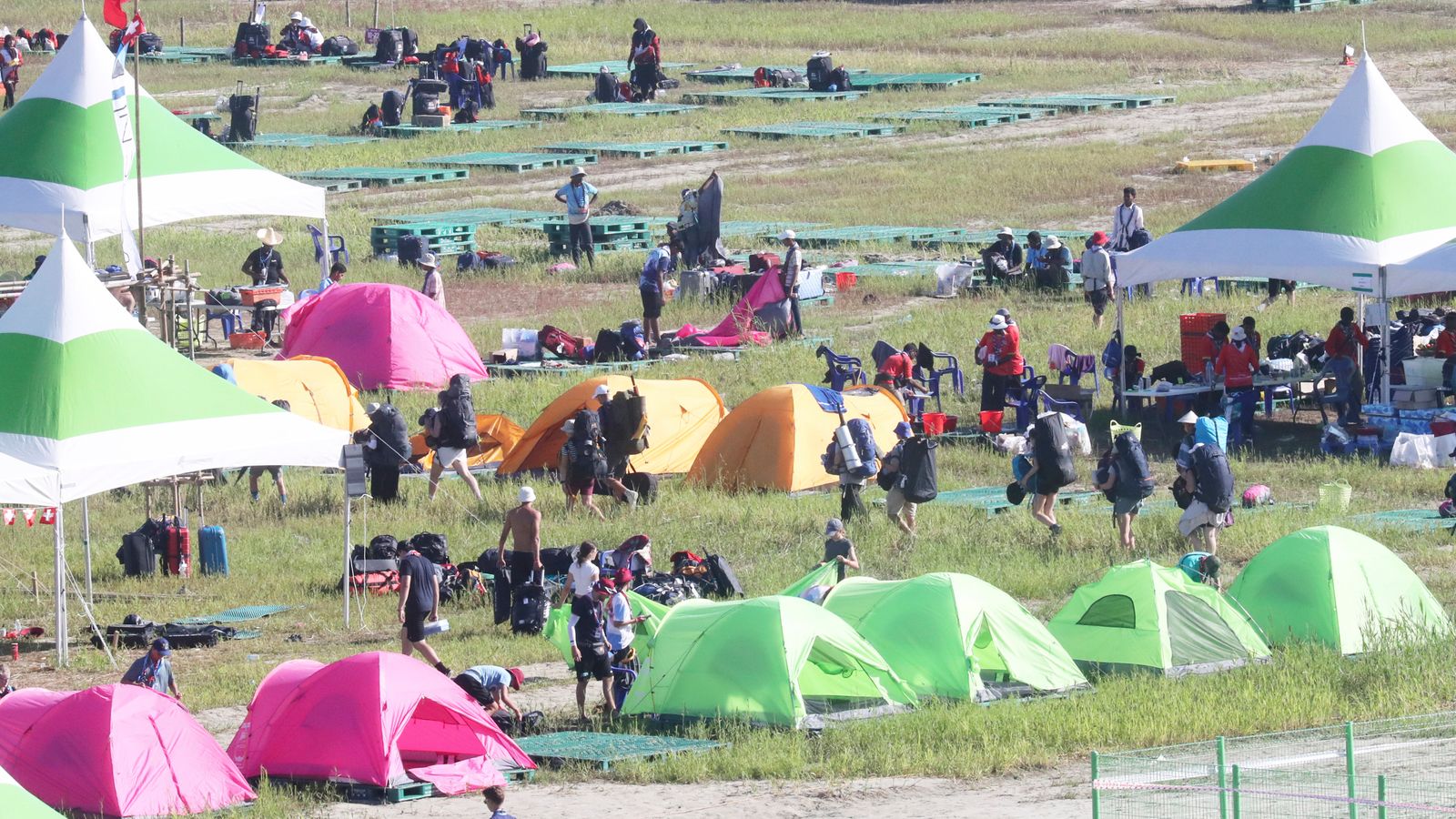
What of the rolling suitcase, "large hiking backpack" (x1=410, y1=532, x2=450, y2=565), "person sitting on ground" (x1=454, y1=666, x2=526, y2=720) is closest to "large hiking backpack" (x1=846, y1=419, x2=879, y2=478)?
"large hiking backpack" (x1=410, y1=532, x2=450, y2=565)

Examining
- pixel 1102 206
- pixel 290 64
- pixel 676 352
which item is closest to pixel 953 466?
pixel 676 352

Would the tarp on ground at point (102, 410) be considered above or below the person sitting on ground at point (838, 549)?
above

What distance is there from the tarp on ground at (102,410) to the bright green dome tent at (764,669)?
4127 millimetres

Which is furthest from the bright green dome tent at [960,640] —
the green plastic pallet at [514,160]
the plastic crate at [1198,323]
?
the green plastic pallet at [514,160]

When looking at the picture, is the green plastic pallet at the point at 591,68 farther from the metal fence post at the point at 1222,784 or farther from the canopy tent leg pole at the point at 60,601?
the metal fence post at the point at 1222,784

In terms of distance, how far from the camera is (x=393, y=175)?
147 feet

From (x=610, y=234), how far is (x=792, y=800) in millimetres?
24234

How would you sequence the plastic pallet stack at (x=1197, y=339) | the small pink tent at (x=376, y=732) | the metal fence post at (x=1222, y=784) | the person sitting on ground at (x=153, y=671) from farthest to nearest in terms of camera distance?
1. the plastic pallet stack at (x=1197, y=339)
2. the person sitting on ground at (x=153, y=671)
3. the small pink tent at (x=376, y=732)
4. the metal fence post at (x=1222, y=784)

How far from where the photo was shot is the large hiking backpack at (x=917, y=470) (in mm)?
19141

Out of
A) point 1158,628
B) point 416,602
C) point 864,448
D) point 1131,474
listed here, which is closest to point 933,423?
point 864,448

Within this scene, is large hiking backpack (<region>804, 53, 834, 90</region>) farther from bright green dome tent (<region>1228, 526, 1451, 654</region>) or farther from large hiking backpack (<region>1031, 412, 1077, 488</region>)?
bright green dome tent (<region>1228, 526, 1451, 654</region>)

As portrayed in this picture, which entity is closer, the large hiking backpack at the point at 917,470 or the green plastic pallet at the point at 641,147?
the large hiking backpack at the point at 917,470

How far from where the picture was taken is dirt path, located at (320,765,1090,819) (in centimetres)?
1261

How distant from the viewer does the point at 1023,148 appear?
4650cm
